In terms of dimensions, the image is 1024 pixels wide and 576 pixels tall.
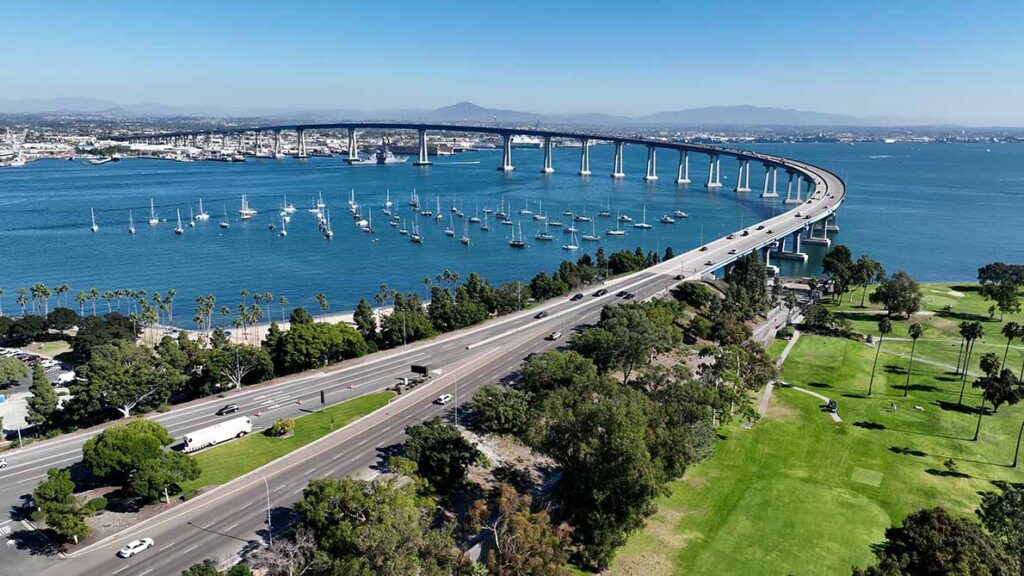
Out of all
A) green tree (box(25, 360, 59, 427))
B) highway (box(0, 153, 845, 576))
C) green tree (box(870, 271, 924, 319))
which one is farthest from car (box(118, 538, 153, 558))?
green tree (box(870, 271, 924, 319))

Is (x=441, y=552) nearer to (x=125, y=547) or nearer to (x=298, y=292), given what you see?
(x=125, y=547)

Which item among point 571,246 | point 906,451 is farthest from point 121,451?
point 571,246

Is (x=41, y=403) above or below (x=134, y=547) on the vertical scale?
above

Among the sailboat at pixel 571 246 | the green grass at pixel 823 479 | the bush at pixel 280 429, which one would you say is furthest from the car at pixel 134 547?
the sailboat at pixel 571 246

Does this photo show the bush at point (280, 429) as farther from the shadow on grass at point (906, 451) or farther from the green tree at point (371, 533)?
the shadow on grass at point (906, 451)

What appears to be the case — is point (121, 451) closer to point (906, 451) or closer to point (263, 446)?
point (263, 446)

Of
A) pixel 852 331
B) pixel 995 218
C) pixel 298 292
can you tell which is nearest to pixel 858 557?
pixel 852 331
